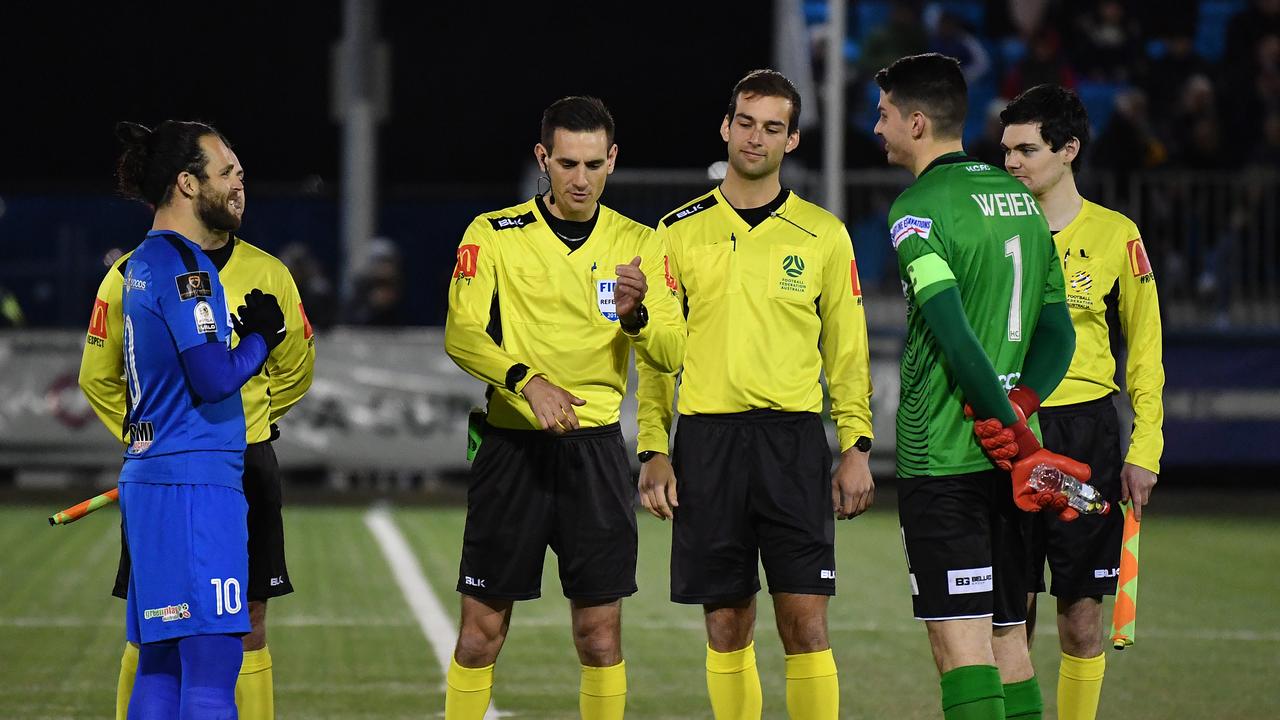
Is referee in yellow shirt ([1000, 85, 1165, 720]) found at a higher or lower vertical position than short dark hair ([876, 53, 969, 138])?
lower

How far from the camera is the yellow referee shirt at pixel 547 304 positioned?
19.3ft

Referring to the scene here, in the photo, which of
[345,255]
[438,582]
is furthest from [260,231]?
[438,582]

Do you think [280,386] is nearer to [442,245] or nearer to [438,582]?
[438,582]

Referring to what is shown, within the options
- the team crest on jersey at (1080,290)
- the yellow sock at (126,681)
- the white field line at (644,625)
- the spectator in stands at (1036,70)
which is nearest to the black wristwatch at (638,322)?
the team crest on jersey at (1080,290)

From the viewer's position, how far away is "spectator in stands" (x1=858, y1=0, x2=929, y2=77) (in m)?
19.6

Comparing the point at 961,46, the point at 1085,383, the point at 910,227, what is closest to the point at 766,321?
the point at 910,227

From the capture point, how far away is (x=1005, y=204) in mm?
5344

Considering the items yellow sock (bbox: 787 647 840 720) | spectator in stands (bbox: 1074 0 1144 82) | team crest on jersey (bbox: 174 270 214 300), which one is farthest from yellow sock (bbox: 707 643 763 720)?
spectator in stands (bbox: 1074 0 1144 82)

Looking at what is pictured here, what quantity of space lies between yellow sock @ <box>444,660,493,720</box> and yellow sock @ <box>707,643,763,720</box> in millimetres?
762

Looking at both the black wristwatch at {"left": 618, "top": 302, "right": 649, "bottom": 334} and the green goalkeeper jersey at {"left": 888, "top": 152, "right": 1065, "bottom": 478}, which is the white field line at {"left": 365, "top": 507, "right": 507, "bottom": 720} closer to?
the black wristwatch at {"left": 618, "top": 302, "right": 649, "bottom": 334}

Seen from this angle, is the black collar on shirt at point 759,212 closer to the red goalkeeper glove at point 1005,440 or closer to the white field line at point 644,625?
the red goalkeeper glove at point 1005,440

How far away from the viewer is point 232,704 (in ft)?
16.4

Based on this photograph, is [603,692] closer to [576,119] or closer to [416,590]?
[576,119]

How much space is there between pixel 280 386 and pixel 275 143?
75.0ft
